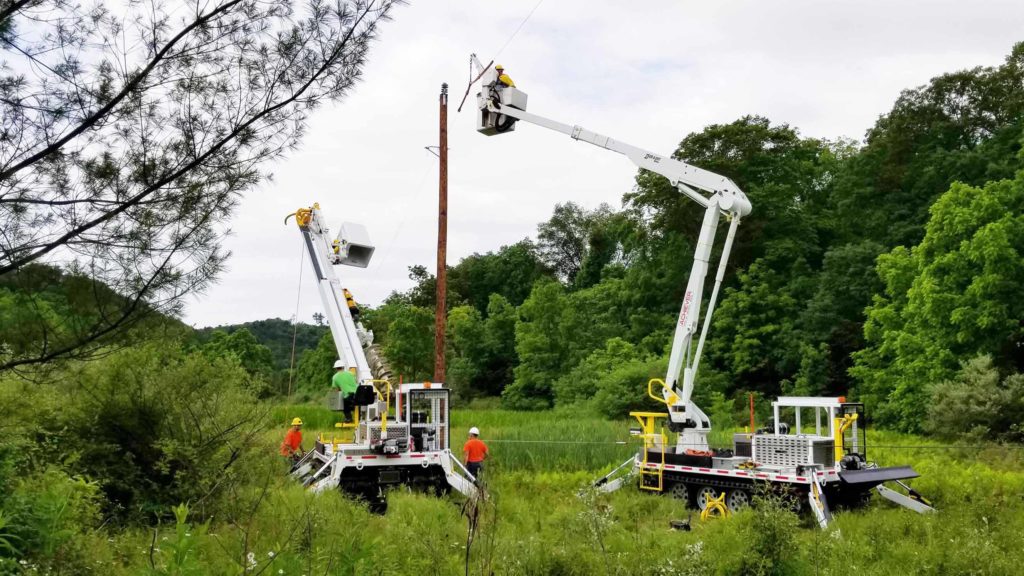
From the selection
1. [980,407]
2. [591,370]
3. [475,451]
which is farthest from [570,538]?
[591,370]

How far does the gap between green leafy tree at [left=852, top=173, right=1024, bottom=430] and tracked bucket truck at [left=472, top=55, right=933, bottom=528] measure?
40.7ft

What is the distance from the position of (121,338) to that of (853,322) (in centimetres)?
3111

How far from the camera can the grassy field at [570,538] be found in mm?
6458

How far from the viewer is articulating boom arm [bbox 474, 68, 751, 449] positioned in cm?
1438

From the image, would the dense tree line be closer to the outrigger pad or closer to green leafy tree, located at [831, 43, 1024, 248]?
green leafy tree, located at [831, 43, 1024, 248]

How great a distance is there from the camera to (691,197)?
14852 millimetres

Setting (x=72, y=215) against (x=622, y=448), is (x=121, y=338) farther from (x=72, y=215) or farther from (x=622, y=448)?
(x=622, y=448)

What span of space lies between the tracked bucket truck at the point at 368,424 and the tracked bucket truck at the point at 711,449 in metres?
2.76

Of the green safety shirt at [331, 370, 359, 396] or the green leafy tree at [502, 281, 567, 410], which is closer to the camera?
the green safety shirt at [331, 370, 359, 396]

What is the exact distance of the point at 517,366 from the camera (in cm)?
4519

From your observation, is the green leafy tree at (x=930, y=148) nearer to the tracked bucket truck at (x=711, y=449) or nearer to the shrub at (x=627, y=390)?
the shrub at (x=627, y=390)

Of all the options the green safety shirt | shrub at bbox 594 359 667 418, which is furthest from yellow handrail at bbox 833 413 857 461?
shrub at bbox 594 359 667 418

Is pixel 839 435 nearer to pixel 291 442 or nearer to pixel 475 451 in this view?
pixel 475 451

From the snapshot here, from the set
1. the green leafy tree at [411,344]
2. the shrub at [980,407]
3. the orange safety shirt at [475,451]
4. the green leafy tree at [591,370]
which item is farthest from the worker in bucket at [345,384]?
the green leafy tree at [411,344]
